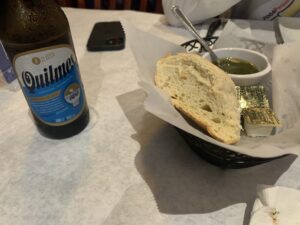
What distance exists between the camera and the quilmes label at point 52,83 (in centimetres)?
43

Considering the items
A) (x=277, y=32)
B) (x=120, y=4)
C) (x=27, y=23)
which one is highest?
(x=27, y=23)

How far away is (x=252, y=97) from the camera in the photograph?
1.71 ft

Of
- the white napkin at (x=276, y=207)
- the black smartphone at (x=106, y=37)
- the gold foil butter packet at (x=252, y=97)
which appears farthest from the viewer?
the black smartphone at (x=106, y=37)

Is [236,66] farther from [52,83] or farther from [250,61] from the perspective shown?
[52,83]

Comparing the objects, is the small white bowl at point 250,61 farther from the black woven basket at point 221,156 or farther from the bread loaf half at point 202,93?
the black woven basket at point 221,156

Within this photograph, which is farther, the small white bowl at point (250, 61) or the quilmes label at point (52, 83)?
the small white bowl at point (250, 61)

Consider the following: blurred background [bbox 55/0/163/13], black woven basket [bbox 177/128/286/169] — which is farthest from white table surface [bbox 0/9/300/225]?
blurred background [bbox 55/0/163/13]

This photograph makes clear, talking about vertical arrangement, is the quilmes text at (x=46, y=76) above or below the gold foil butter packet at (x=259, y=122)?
above

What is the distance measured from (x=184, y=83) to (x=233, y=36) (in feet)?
0.87

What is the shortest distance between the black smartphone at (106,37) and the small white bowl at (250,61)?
31 cm

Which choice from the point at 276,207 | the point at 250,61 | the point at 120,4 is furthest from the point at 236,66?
the point at 120,4

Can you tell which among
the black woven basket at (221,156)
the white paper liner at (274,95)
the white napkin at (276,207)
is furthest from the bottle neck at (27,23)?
the white napkin at (276,207)

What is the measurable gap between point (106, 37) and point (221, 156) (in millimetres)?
553

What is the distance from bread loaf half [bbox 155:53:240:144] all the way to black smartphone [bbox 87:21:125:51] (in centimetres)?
32
